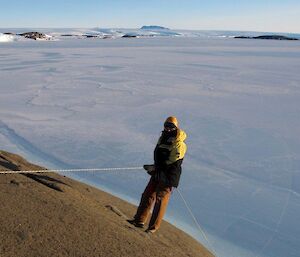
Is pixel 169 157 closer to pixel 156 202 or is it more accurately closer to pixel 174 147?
pixel 174 147

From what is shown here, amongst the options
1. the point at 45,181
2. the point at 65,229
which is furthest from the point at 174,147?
the point at 45,181

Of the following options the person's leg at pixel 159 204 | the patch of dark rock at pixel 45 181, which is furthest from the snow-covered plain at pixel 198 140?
the patch of dark rock at pixel 45 181

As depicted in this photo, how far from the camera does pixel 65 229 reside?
3.44 metres

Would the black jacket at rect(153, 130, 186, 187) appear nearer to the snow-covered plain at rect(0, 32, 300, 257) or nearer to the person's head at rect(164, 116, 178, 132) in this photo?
the person's head at rect(164, 116, 178, 132)

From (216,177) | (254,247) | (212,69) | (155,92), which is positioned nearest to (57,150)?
(216,177)

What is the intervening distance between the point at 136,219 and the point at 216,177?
2452mm

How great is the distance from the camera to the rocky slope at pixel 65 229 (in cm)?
319

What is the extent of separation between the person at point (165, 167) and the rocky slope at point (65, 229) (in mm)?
243

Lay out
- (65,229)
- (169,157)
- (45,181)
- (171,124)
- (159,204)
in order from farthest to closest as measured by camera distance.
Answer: (45,181) → (159,204) → (169,157) → (171,124) → (65,229)

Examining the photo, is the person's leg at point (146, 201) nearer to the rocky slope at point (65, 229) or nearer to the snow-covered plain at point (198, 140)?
the rocky slope at point (65, 229)

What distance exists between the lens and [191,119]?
10117 millimetres

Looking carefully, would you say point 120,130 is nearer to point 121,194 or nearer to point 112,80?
point 121,194

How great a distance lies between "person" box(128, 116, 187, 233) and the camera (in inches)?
157

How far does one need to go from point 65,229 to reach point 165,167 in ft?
3.62
